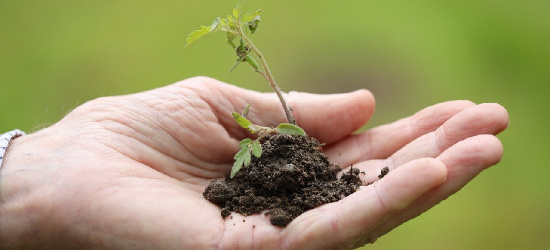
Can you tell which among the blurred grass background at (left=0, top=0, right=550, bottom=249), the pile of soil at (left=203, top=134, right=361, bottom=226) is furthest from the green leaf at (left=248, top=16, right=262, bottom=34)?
the blurred grass background at (left=0, top=0, right=550, bottom=249)

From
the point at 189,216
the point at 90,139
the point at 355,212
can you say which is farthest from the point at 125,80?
the point at 355,212

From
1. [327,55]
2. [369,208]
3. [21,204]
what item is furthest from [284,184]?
[327,55]

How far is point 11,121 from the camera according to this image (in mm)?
5762

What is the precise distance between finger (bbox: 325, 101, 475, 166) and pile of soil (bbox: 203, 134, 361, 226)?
45 centimetres

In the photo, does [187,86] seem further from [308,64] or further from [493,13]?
[493,13]

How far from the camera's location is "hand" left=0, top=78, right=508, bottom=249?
246cm

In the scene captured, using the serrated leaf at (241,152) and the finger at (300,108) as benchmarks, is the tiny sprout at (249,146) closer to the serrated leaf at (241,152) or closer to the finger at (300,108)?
the serrated leaf at (241,152)

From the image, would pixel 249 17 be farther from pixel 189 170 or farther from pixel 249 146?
pixel 189 170

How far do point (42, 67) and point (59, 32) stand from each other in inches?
23.5

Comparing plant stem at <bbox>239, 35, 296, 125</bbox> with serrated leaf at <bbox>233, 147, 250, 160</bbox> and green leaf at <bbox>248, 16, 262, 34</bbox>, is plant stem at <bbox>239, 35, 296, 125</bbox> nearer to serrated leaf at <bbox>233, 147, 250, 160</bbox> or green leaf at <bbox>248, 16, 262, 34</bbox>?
green leaf at <bbox>248, 16, 262, 34</bbox>

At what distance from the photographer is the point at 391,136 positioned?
3.64 meters

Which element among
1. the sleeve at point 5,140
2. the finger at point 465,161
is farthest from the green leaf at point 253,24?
the sleeve at point 5,140

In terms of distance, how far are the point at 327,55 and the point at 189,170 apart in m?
3.59

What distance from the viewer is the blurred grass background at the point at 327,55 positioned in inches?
232
